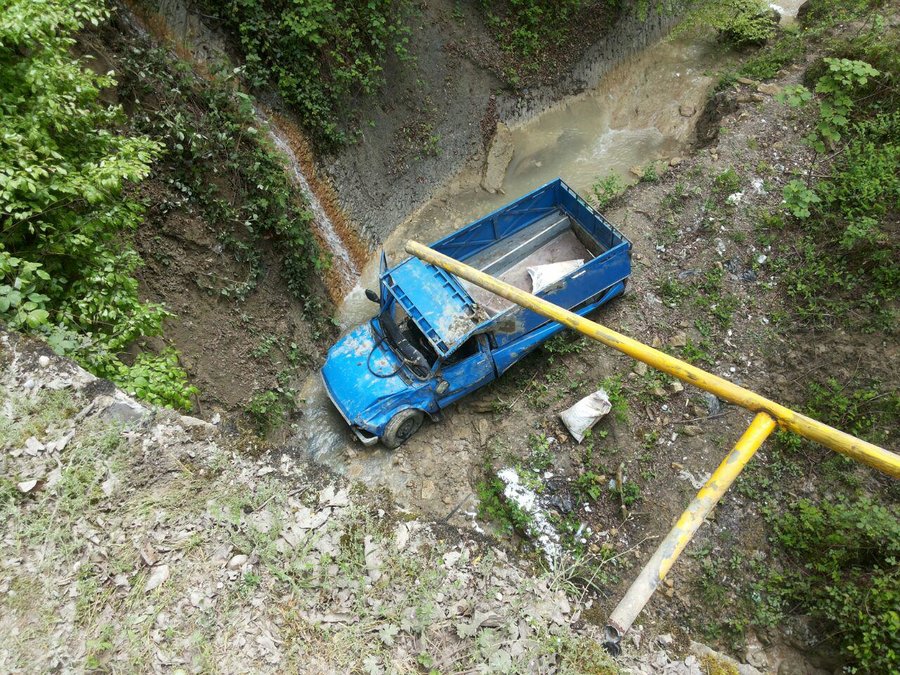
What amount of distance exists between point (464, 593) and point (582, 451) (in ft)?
9.11

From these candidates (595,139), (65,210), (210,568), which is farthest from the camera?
(595,139)

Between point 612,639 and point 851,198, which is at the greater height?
point 612,639

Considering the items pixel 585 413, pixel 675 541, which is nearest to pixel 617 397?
pixel 585 413

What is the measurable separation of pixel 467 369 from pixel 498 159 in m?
4.87

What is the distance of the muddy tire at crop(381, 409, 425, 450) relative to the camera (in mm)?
6500

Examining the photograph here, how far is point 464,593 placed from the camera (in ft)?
13.1

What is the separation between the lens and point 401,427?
6.66 metres

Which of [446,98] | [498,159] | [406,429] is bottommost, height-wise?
[406,429]

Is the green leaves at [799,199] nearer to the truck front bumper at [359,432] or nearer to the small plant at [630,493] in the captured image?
the small plant at [630,493]

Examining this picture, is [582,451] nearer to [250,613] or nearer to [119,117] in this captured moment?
[250,613]

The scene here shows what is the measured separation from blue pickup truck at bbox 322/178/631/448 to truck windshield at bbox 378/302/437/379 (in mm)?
13

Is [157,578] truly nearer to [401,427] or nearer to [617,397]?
[401,427]

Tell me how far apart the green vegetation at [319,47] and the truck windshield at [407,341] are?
9.33 feet

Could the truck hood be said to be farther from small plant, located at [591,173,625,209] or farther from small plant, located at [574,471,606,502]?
small plant, located at [591,173,625,209]
